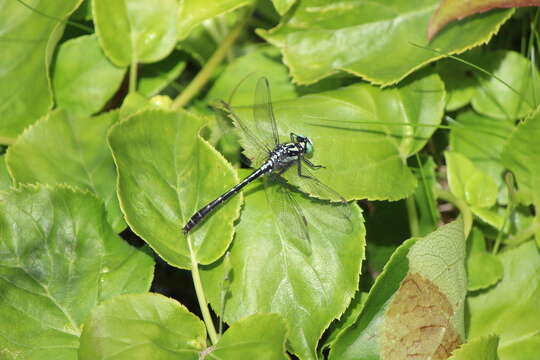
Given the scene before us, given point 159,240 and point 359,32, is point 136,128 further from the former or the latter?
point 359,32

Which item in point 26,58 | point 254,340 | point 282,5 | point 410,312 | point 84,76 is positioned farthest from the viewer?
point 84,76

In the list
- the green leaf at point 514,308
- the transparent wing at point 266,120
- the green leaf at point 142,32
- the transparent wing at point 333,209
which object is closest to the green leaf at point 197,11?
the green leaf at point 142,32

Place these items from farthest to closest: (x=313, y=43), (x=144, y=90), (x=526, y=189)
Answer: (x=144, y=90) < (x=313, y=43) < (x=526, y=189)

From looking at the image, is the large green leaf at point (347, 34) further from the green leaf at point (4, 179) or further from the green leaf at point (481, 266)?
the green leaf at point (4, 179)

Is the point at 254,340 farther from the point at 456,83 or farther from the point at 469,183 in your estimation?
the point at 456,83

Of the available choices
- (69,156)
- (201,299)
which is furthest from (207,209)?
(69,156)

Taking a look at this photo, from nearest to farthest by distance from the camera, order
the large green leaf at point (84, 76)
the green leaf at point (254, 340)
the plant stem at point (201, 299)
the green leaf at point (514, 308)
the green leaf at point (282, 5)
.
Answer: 1. the green leaf at point (254, 340)
2. the plant stem at point (201, 299)
3. the green leaf at point (514, 308)
4. the green leaf at point (282, 5)
5. the large green leaf at point (84, 76)

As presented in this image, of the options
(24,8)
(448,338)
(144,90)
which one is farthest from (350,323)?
(24,8)
